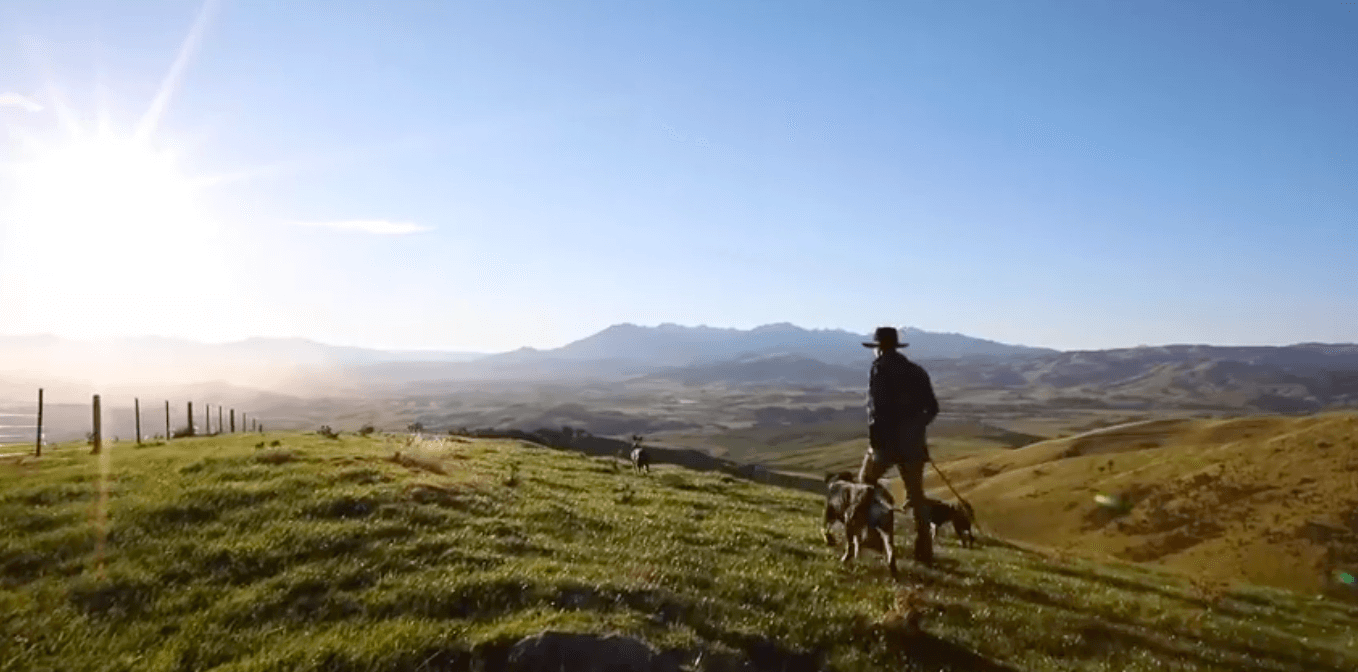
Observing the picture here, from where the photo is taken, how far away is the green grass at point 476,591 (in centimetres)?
1099

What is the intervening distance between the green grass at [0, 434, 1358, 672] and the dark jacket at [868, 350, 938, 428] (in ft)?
11.3

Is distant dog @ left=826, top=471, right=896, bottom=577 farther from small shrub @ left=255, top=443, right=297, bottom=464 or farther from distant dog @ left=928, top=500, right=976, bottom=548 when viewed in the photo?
small shrub @ left=255, top=443, right=297, bottom=464

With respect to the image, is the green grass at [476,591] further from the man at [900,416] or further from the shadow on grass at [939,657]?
the man at [900,416]

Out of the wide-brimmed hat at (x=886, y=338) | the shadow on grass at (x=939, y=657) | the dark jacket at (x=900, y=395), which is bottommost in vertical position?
the shadow on grass at (x=939, y=657)

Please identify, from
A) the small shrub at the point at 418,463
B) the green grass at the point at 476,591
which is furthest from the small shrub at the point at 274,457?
the small shrub at the point at 418,463

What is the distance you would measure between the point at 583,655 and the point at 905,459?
9.99 metres

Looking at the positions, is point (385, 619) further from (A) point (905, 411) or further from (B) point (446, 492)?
(A) point (905, 411)

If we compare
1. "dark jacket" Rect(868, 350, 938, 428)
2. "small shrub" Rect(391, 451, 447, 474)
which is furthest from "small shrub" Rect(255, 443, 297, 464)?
"dark jacket" Rect(868, 350, 938, 428)

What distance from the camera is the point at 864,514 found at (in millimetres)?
16969

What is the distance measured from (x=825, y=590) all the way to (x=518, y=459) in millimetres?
24312

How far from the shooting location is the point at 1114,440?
226 ft

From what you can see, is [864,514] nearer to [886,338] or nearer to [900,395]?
[900,395]

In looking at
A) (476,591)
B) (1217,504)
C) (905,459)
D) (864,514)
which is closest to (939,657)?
(864,514)

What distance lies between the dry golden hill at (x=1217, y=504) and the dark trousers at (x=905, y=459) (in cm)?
1905
